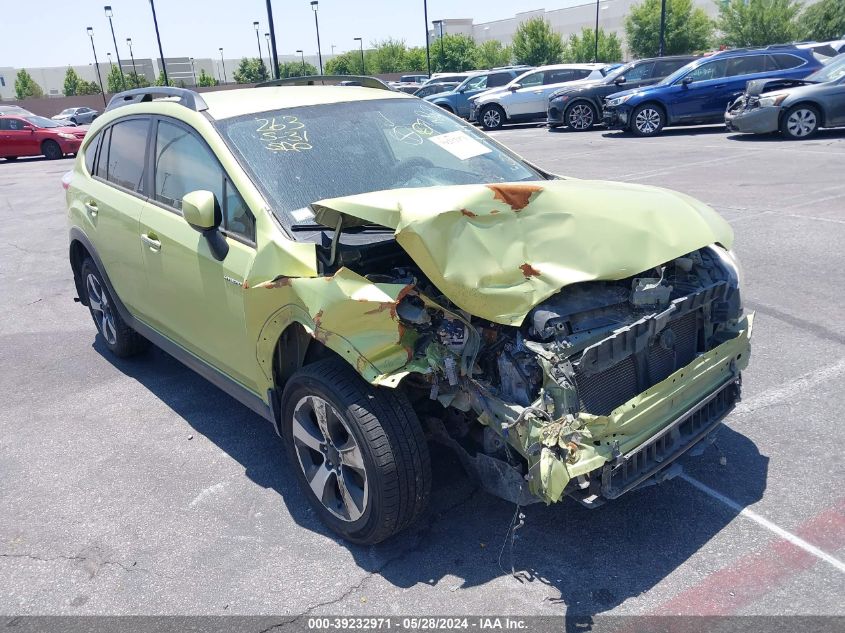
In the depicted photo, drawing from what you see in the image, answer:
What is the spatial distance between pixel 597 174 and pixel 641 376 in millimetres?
9946

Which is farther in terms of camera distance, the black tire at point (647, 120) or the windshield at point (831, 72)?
the black tire at point (647, 120)

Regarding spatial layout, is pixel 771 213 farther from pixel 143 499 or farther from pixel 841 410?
pixel 143 499

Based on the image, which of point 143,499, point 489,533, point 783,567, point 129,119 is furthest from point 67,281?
point 783,567

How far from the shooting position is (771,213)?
8.21 meters

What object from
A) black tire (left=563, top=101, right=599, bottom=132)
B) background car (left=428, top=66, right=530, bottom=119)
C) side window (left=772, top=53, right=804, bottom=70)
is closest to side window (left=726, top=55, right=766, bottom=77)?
side window (left=772, top=53, right=804, bottom=70)

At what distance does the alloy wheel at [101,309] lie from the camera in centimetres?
530

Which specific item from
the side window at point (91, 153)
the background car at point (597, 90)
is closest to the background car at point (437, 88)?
the background car at point (597, 90)

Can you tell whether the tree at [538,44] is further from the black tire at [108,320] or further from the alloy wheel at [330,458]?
the alloy wheel at [330,458]

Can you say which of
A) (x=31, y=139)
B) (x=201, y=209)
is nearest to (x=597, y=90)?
(x=201, y=209)

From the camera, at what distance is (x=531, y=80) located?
23.2 m

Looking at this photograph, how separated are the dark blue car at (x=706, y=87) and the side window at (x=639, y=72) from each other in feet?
7.22

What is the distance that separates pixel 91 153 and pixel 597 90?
1725 cm

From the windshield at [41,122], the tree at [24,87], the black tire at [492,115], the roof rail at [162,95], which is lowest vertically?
the black tire at [492,115]

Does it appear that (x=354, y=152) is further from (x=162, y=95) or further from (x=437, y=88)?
(x=437, y=88)
